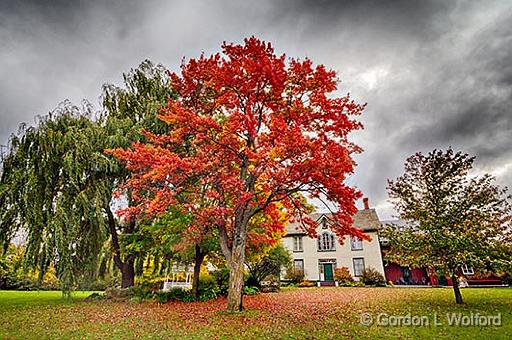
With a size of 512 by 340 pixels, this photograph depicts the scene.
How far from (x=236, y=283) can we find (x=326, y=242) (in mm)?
21202

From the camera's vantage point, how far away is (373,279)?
25.0 m

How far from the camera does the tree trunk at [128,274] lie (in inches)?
634

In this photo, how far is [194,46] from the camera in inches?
539

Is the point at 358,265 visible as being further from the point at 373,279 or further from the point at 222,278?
the point at 222,278

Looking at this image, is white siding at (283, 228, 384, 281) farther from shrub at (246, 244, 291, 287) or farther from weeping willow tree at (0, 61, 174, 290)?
weeping willow tree at (0, 61, 174, 290)

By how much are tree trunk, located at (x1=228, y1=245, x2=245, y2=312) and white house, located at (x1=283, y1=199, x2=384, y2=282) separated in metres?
17.7

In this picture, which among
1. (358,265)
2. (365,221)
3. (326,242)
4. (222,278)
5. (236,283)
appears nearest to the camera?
(236,283)

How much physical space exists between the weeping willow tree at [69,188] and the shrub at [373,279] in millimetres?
19240

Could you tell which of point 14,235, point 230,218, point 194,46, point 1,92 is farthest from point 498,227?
point 1,92

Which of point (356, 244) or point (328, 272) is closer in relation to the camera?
point (356, 244)

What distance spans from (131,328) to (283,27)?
12.5 metres

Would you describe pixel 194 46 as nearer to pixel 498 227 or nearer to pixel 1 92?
pixel 1 92

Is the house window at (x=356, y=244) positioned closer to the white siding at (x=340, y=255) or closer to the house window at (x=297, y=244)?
the white siding at (x=340, y=255)

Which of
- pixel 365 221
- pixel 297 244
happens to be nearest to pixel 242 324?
pixel 297 244
